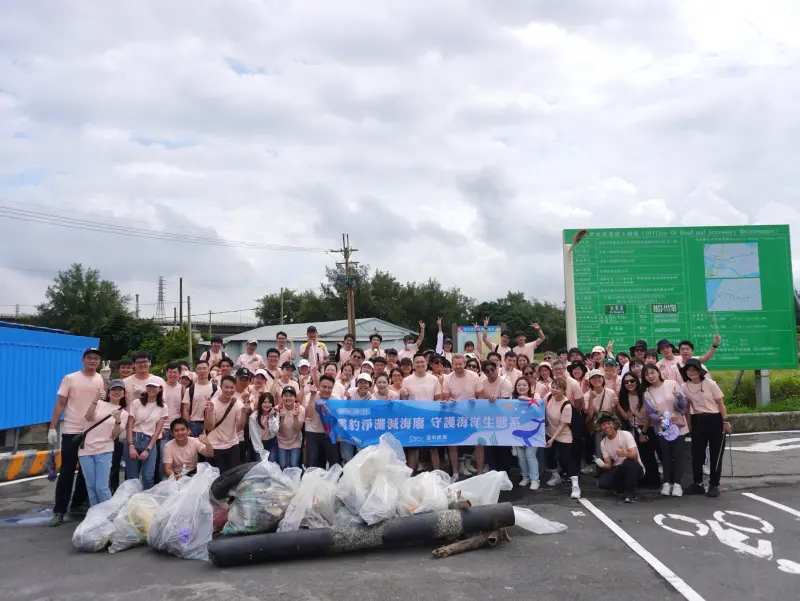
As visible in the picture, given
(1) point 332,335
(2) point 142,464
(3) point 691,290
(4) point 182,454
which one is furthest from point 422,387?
(1) point 332,335

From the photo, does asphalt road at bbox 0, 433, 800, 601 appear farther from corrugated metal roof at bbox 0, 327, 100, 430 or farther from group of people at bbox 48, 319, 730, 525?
corrugated metal roof at bbox 0, 327, 100, 430

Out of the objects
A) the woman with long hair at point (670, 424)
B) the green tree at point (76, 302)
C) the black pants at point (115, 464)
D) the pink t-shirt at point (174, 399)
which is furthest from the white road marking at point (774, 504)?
the green tree at point (76, 302)

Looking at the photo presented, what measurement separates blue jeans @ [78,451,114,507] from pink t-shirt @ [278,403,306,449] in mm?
1945

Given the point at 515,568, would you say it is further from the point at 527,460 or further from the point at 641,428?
the point at 641,428

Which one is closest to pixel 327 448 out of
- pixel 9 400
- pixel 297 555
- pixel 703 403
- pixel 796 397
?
pixel 297 555

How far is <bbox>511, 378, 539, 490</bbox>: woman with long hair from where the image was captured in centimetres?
824

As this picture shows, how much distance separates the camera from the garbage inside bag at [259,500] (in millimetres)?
5898

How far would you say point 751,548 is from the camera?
567 centimetres

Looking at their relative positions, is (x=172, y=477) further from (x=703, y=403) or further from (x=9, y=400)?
(x=9, y=400)

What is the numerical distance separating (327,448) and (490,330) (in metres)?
23.3

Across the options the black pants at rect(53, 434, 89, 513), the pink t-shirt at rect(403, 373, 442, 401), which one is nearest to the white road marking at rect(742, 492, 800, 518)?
the pink t-shirt at rect(403, 373, 442, 401)

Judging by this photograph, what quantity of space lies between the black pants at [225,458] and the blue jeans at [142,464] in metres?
0.65

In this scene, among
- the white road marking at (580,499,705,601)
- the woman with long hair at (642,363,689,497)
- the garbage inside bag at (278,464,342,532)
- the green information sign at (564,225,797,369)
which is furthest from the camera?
the green information sign at (564,225,797,369)

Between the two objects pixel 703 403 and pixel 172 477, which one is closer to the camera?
pixel 172 477
